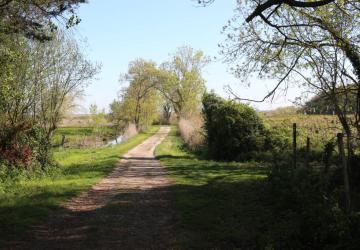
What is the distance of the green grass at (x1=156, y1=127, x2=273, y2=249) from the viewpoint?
8336 millimetres

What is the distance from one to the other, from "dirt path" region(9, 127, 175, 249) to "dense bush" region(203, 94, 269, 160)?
1268 centimetres

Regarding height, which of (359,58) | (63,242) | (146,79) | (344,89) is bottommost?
(63,242)

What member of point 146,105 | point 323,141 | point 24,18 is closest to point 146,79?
point 146,105

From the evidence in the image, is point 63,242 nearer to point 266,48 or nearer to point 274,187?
point 274,187

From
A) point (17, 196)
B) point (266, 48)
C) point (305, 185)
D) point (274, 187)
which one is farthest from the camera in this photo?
point (266, 48)

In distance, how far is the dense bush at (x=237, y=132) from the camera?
27.6m

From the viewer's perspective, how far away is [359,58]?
45.4ft

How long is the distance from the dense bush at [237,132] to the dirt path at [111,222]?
499 inches

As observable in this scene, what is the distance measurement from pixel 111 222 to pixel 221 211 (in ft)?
9.17

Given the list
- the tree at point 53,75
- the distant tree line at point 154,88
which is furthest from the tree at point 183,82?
the tree at point 53,75

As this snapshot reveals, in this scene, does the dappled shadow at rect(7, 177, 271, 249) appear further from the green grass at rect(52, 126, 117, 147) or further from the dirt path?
the green grass at rect(52, 126, 117, 147)

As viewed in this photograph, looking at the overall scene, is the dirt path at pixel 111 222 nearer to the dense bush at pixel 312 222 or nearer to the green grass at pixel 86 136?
the dense bush at pixel 312 222

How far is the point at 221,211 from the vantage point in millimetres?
10945

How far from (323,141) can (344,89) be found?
923cm
